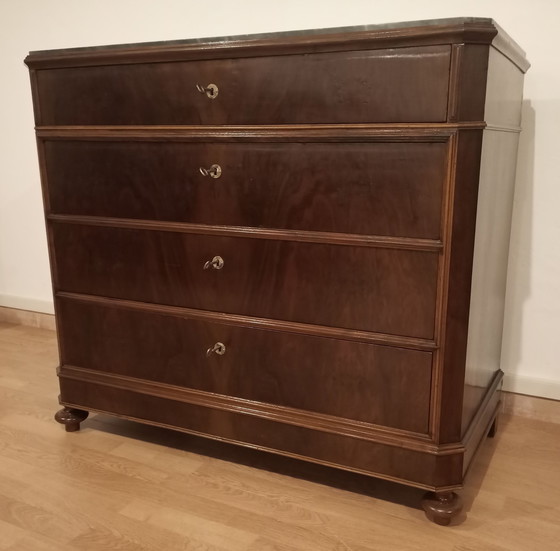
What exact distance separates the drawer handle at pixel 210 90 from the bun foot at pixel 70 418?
3.45 ft

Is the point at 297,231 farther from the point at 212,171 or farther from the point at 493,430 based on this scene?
the point at 493,430

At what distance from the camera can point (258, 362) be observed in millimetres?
1492

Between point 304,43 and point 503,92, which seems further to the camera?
point 503,92

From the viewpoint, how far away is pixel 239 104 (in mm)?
1360

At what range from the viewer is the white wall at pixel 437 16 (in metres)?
1.70

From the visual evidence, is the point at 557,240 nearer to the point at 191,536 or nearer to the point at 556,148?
the point at 556,148

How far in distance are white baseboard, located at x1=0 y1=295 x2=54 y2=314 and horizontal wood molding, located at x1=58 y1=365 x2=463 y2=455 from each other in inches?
42.0

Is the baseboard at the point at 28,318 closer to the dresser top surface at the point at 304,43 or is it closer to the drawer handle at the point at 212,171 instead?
the dresser top surface at the point at 304,43

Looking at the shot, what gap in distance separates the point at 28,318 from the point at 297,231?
6.31 feet

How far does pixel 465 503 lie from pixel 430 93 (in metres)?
0.98

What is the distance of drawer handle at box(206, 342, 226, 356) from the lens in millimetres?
1522

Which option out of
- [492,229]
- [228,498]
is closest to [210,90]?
[492,229]

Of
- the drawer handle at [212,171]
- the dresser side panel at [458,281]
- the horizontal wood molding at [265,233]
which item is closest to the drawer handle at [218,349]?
the horizontal wood molding at [265,233]

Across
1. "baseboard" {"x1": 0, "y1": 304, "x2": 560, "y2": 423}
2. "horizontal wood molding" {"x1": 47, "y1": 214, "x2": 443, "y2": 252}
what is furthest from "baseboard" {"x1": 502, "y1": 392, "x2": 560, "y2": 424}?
"horizontal wood molding" {"x1": 47, "y1": 214, "x2": 443, "y2": 252}
